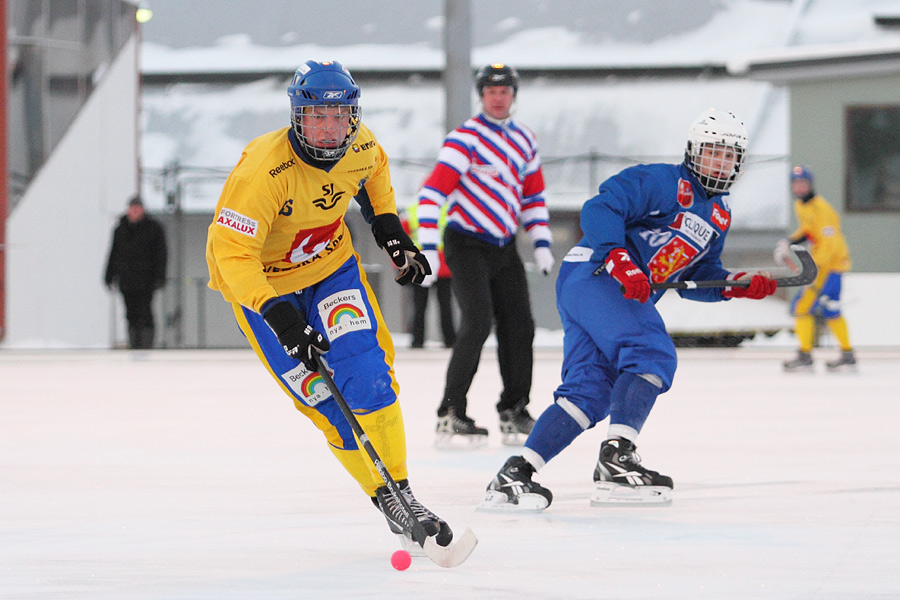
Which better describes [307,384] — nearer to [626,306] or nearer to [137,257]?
[626,306]

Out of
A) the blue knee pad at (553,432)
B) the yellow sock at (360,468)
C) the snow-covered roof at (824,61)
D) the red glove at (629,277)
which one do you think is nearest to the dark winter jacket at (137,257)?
the snow-covered roof at (824,61)

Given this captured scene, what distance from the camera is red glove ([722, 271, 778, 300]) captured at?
4754 millimetres

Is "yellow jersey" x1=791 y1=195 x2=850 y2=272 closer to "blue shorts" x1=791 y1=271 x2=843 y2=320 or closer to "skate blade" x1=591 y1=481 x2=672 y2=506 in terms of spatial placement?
"blue shorts" x1=791 y1=271 x2=843 y2=320

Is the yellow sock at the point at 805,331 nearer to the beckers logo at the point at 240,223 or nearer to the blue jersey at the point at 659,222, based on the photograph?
the blue jersey at the point at 659,222

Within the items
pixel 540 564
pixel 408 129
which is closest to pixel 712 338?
pixel 540 564

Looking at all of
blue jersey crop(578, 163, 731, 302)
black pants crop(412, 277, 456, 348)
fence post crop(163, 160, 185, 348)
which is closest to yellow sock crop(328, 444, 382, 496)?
blue jersey crop(578, 163, 731, 302)

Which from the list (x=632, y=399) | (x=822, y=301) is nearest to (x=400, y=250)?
(x=632, y=399)

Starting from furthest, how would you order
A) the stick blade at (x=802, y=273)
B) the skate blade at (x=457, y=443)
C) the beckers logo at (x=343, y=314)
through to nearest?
1. the skate blade at (x=457, y=443)
2. the stick blade at (x=802, y=273)
3. the beckers logo at (x=343, y=314)

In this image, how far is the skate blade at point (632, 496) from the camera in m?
4.64

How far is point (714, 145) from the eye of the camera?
15.4 feet

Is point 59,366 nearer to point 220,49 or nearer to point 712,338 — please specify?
point 712,338

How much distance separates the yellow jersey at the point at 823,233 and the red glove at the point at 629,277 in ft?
22.6

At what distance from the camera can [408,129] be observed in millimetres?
25391

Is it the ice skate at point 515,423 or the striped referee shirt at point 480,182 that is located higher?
the striped referee shirt at point 480,182
